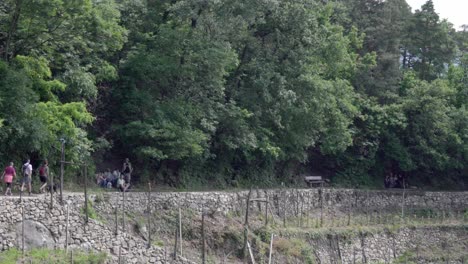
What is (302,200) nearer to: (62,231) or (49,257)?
(62,231)

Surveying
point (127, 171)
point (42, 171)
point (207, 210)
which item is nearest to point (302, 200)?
point (207, 210)

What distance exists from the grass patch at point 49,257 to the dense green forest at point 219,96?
538 centimetres

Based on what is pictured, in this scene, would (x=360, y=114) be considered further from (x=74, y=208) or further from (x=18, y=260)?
Answer: (x=18, y=260)

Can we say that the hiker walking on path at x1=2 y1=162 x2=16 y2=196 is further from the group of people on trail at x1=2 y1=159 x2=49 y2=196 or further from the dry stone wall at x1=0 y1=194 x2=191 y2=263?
the dry stone wall at x1=0 y1=194 x2=191 y2=263

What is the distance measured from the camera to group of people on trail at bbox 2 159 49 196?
98.2 ft

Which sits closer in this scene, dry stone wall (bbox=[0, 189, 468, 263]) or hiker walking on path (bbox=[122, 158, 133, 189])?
dry stone wall (bbox=[0, 189, 468, 263])

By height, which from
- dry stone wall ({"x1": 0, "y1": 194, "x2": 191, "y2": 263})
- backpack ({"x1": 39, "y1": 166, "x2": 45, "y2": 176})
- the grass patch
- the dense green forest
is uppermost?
the dense green forest

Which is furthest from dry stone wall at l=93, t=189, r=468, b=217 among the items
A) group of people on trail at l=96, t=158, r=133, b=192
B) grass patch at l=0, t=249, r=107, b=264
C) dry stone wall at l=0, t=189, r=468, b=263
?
grass patch at l=0, t=249, r=107, b=264

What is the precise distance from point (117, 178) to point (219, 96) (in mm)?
7645

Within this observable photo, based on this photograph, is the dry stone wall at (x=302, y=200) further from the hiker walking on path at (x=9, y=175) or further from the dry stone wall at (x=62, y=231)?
the hiker walking on path at (x=9, y=175)

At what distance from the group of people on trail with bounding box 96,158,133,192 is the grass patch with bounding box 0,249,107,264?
19.9 feet

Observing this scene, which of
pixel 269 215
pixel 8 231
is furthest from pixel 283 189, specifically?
pixel 8 231

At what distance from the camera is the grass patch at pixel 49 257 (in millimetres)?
26500

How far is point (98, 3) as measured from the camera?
35125mm
